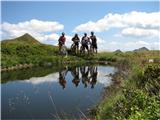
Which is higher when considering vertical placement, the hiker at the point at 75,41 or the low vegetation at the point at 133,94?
the hiker at the point at 75,41

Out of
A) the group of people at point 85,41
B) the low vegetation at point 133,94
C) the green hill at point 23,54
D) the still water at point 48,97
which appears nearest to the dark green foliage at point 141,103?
the low vegetation at point 133,94

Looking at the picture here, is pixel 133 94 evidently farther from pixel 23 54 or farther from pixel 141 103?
pixel 23 54

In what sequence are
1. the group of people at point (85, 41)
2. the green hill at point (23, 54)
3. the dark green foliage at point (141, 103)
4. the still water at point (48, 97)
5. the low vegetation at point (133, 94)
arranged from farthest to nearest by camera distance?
the group of people at point (85, 41), the green hill at point (23, 54), the still water at point (48, 97), the low vegetation at point (133, 94), the dark green foliage at point (141, 103)

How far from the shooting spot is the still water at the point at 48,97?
512 inches

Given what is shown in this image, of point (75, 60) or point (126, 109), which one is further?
point (75, 60)

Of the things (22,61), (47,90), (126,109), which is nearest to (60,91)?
(47,90)

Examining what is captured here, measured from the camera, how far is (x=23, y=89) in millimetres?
18812

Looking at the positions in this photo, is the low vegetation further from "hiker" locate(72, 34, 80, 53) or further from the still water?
"hiker" locate(72, 34, 80, 53)

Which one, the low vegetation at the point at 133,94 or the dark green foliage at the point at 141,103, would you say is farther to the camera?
the low vegetation at the point at 133,94

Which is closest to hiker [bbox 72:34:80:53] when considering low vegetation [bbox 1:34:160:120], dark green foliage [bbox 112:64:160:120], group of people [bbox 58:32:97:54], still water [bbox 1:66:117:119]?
group of people [bbox 58:32:97:54]

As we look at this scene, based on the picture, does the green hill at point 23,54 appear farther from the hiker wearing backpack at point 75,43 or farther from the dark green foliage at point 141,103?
the dark green foliage at point 141,103

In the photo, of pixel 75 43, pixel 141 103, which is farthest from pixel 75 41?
pixel 141 103

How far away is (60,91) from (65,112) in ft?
16.1

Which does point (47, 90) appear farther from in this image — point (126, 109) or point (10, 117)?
point (126, 109)
